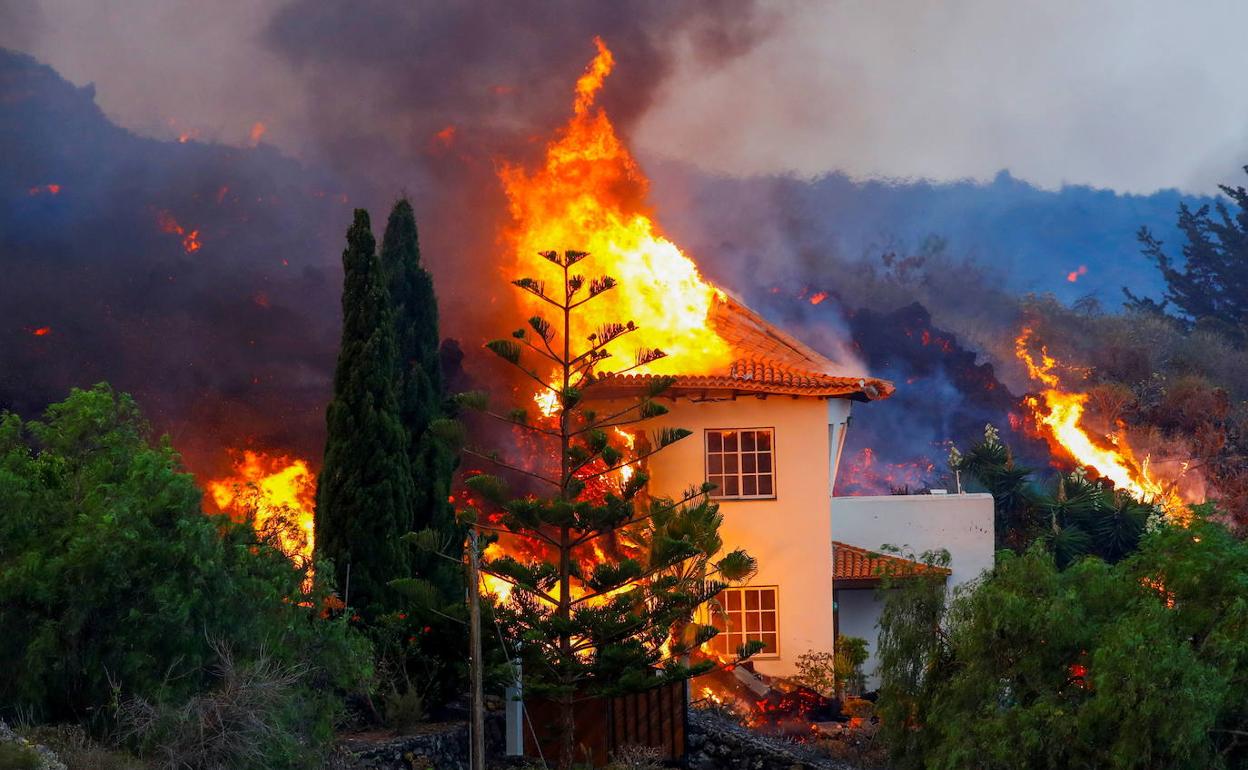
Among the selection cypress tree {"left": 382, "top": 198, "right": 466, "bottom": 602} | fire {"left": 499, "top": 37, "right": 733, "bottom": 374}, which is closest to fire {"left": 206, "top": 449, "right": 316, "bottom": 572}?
fire {"left": 499, "top": 37, "right": 733, "bottom": 374}

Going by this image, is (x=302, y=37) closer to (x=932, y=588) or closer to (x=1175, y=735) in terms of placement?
(x=932, y=588)

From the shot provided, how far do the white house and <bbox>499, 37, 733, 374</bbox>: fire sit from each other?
75cm

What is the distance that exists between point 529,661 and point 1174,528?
25.1 ft

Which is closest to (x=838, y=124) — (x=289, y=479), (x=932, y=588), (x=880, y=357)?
(x=880, y=357)

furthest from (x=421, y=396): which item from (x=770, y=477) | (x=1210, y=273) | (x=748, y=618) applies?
(x=1210, y=273)

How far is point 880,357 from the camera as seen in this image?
46531 millimetres

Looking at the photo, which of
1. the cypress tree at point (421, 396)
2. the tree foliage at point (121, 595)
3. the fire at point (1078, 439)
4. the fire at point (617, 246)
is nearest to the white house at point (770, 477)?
the fire at point (617, 246)

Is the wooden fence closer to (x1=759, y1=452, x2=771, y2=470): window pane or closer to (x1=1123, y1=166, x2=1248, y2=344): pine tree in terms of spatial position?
(x1=759, y1=452, x2=771, y2=470): window pane

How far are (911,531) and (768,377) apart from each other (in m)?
4.31

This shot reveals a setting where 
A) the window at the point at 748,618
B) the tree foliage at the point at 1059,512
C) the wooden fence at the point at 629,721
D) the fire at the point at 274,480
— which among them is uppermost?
the fire at the point at 274,480

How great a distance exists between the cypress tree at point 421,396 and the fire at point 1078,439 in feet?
67.1

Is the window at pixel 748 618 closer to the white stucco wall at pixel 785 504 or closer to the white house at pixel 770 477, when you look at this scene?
the white house at pixel 770 477

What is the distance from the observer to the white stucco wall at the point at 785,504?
2217 centimetres

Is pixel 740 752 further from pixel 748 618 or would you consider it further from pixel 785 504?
pixel 785 504
